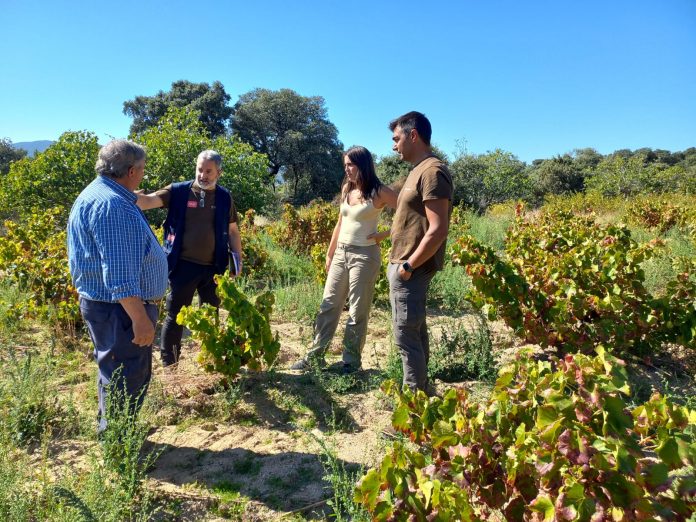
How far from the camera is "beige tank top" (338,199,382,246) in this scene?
3336 millimetres

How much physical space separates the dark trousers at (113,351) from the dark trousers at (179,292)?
95 centimetres

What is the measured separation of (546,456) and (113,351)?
198 centimetres

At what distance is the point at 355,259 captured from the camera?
3412 mm

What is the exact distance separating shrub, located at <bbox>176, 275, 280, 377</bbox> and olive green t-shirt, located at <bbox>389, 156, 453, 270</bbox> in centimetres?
106

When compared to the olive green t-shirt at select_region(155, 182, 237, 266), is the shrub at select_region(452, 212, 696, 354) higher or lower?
lower

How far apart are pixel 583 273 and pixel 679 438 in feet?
7.51

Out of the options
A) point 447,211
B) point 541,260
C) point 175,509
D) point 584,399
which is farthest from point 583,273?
point 175,509

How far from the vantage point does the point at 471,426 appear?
4.66 ft

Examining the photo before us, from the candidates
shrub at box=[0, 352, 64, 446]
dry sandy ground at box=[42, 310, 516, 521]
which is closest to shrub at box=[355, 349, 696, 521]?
dry sandy ground at box=[42, 310, 516, 521]

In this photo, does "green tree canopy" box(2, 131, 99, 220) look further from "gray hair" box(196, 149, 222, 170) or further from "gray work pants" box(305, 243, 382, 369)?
"gray work pants" box(305, 243, 382, 369)

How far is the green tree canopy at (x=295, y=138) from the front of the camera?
29609 mm

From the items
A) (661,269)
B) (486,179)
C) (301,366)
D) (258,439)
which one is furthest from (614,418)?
(486,179)

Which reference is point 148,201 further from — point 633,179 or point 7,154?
point 7,154

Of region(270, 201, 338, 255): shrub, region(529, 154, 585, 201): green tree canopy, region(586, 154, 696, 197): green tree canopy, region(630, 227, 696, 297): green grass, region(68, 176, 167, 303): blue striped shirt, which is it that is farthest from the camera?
region(529, 154, 585, 201): green tree canopy
